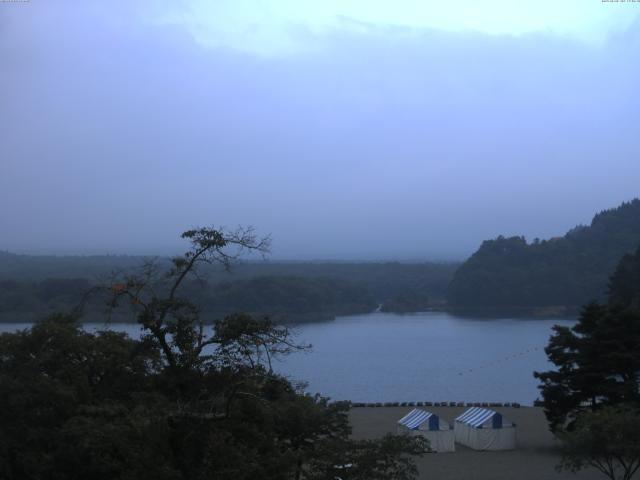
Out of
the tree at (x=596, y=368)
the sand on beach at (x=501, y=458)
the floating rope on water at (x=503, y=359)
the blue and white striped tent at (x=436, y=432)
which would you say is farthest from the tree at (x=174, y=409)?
the floating rope on water at (x=503, y=359)

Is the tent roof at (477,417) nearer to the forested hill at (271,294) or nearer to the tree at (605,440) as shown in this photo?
the tree at (605,440)

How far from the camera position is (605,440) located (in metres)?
8.60

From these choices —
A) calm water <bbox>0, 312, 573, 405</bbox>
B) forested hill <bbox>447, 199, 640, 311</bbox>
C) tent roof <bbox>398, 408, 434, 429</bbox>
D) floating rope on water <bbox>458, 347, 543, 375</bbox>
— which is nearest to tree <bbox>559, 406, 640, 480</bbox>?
tent roof <bbox>398, 408, 434, 429</bbox>

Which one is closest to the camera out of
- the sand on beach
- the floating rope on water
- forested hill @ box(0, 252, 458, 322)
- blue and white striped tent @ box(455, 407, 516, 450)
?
the sand on beach

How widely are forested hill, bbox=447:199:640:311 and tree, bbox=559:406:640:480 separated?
137ft

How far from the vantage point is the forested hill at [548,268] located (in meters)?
52.0

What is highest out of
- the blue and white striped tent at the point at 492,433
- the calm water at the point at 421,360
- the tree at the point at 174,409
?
the tree at the point at 174,409

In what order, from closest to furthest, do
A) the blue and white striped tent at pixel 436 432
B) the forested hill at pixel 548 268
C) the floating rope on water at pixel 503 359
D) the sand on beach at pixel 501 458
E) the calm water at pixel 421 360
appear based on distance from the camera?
the sand on beach at pixel 501 458
the blue and white striped tent at pixel 436 432
the calm water at pixel 421 360
the floating rope on water at pixel 503 359
the forested hill at pixel 548 268

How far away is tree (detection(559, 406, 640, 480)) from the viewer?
8.55 m

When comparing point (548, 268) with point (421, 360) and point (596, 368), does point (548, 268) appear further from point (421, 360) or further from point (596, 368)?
point (596, 368)

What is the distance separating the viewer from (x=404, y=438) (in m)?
5.59

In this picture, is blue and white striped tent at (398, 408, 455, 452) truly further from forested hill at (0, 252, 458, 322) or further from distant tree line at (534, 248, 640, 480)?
forested hill at (0, 252, 458, 322)

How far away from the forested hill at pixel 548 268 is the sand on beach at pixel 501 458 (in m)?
36.9

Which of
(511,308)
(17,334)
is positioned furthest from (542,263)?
(17,334)
